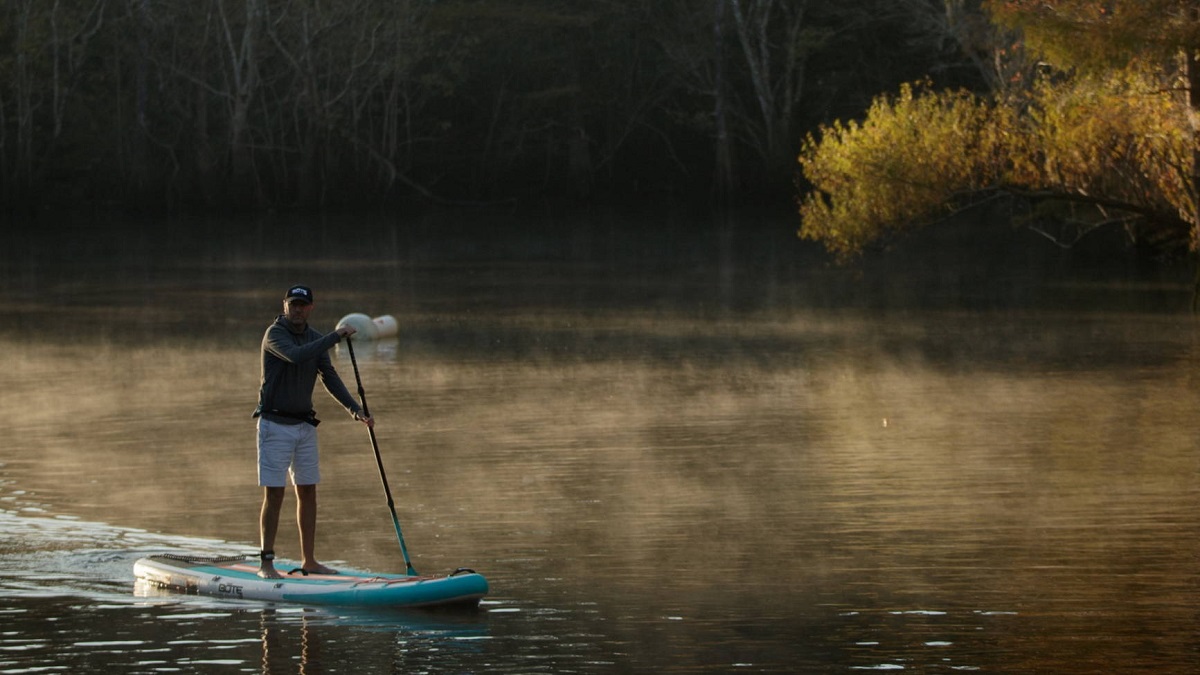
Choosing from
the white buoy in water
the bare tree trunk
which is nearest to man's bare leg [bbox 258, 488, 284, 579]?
the white buoy in water

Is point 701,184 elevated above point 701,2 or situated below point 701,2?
below

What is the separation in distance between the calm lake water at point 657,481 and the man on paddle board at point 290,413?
2.64ft

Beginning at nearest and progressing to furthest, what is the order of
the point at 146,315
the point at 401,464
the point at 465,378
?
1. the point at 401,464
2. the point at 465,378
3. the point at 146,315

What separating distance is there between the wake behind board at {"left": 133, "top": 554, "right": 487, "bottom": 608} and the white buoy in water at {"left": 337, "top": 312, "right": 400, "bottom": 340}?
749 inches

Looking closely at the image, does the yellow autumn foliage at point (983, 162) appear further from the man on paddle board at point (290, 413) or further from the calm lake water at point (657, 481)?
the man on paddle board at point (290, 413)

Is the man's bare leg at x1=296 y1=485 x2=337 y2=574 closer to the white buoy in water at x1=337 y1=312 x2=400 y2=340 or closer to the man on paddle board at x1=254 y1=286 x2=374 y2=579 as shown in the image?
the man on paddle board at x1=254 y1=286 x2=374 y2=579

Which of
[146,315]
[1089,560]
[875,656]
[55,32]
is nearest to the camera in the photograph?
[875,656]

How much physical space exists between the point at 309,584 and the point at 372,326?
68.4ft

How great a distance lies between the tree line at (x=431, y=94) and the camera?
8962 centimetres

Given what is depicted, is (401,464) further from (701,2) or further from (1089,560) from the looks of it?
(701,2)

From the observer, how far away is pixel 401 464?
21578 mm

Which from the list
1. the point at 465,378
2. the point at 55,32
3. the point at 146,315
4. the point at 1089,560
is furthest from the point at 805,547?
the point at 55,32

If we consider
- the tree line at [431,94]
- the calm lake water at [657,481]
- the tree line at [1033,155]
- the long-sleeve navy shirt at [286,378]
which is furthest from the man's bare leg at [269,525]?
the tree line at [431,94]

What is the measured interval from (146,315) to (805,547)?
2725 cm
